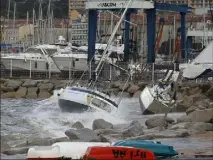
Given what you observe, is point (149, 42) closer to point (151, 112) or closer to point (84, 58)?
point (84, 58)

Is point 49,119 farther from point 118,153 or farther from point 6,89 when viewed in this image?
point 6,89

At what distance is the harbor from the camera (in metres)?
17.5

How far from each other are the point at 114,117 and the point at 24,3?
76877 millimetres

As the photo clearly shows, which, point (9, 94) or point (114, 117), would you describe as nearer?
point (114, 117)

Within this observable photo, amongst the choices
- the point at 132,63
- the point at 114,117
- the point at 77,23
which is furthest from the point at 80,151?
the point at 77,23

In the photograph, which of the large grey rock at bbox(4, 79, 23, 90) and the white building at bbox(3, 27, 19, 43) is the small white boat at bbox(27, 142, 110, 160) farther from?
the white building at bbox(3, 27, 19, 43)

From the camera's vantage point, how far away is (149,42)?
180 feet

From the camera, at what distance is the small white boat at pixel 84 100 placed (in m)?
32.7

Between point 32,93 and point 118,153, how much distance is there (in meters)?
39.5

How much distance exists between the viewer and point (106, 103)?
1284 inches

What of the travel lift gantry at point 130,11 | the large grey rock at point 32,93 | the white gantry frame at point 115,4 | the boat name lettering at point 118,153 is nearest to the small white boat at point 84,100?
the travel lift gantry at point 130,11

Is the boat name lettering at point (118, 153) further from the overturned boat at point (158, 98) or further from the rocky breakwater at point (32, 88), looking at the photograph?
the rocky breakwater at point (32, 88)

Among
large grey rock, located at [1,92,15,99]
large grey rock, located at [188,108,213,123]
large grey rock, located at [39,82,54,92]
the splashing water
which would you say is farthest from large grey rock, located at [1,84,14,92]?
large grey rock, located at [188,108,213,123]

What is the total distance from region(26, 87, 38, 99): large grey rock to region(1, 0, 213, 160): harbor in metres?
0.06
